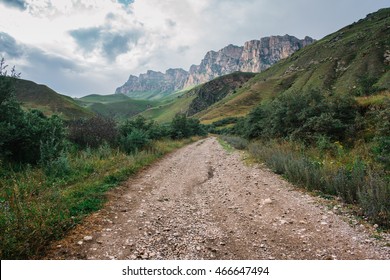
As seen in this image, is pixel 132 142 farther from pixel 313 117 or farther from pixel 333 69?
pixel 333 69

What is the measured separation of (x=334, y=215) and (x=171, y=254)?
405 centimetres

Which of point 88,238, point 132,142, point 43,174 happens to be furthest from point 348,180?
point 132,142

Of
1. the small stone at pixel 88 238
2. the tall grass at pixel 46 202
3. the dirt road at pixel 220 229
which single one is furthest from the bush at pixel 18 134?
the small stone at pixel 88 238

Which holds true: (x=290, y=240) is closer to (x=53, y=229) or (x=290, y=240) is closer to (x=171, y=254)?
(x=171, y=254)

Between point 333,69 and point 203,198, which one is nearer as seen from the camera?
point 203,198

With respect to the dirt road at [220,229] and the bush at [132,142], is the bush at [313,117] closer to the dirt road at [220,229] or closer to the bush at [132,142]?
the dirt road at [220,229]

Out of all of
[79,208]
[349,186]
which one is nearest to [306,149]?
[349,186]

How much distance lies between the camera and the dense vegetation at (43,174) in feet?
14.0

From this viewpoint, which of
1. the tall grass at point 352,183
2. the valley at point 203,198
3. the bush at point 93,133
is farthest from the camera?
the bush at point 93,133

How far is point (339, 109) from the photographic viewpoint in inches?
592

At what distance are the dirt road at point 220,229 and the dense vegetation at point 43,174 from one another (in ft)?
1.56

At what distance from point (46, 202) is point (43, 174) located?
139 inches

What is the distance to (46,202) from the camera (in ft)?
18.8

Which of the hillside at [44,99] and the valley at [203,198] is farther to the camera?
the hillside at [44,99]
